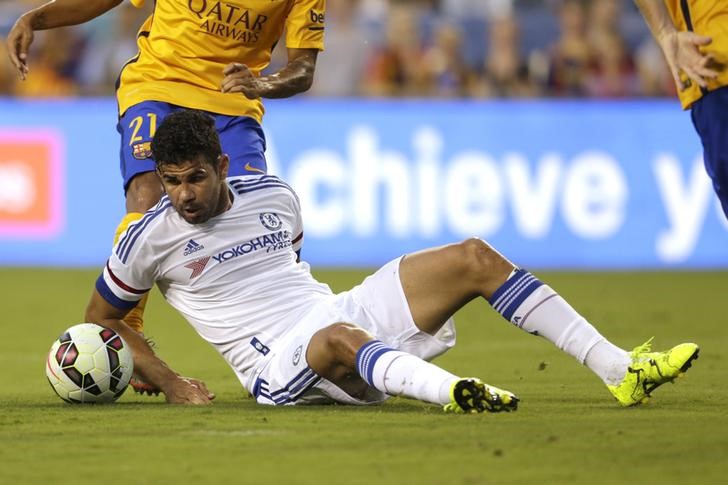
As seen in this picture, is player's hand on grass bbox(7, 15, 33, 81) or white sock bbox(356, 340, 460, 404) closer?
white sock bbox(356, 340, 460, 404)

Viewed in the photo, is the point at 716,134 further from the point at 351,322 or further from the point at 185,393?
the point at 185,393

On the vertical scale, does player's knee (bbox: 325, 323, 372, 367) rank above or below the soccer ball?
above

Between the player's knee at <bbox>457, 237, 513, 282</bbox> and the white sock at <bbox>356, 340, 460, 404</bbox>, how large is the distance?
0.58m

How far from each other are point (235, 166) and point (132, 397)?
1.30m

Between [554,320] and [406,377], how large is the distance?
0.84 meters

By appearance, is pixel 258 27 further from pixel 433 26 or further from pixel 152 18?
pixel 433 26

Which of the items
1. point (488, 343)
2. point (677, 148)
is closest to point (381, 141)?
point (677, 148)

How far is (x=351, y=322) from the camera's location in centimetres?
620

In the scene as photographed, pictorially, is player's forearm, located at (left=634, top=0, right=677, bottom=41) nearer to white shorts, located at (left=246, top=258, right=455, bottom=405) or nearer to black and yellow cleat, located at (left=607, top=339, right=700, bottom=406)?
black and yellow cleat, located at (left=607, top=339, right=700, bottom=406)

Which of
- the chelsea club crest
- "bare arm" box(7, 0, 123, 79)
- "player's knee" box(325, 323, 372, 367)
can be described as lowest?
"player's knee" box(325, 323, 372, 367)

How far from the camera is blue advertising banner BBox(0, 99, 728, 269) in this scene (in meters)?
15.3

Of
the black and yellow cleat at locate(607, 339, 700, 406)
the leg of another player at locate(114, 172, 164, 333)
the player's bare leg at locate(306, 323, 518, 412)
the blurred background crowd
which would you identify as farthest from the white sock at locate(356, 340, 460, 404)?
the blurred background crowd

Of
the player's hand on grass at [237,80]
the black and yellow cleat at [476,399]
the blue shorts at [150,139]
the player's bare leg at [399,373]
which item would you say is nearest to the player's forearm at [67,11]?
the blue shorts at [150,139]

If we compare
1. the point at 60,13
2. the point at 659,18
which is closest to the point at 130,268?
the point at 60,13
